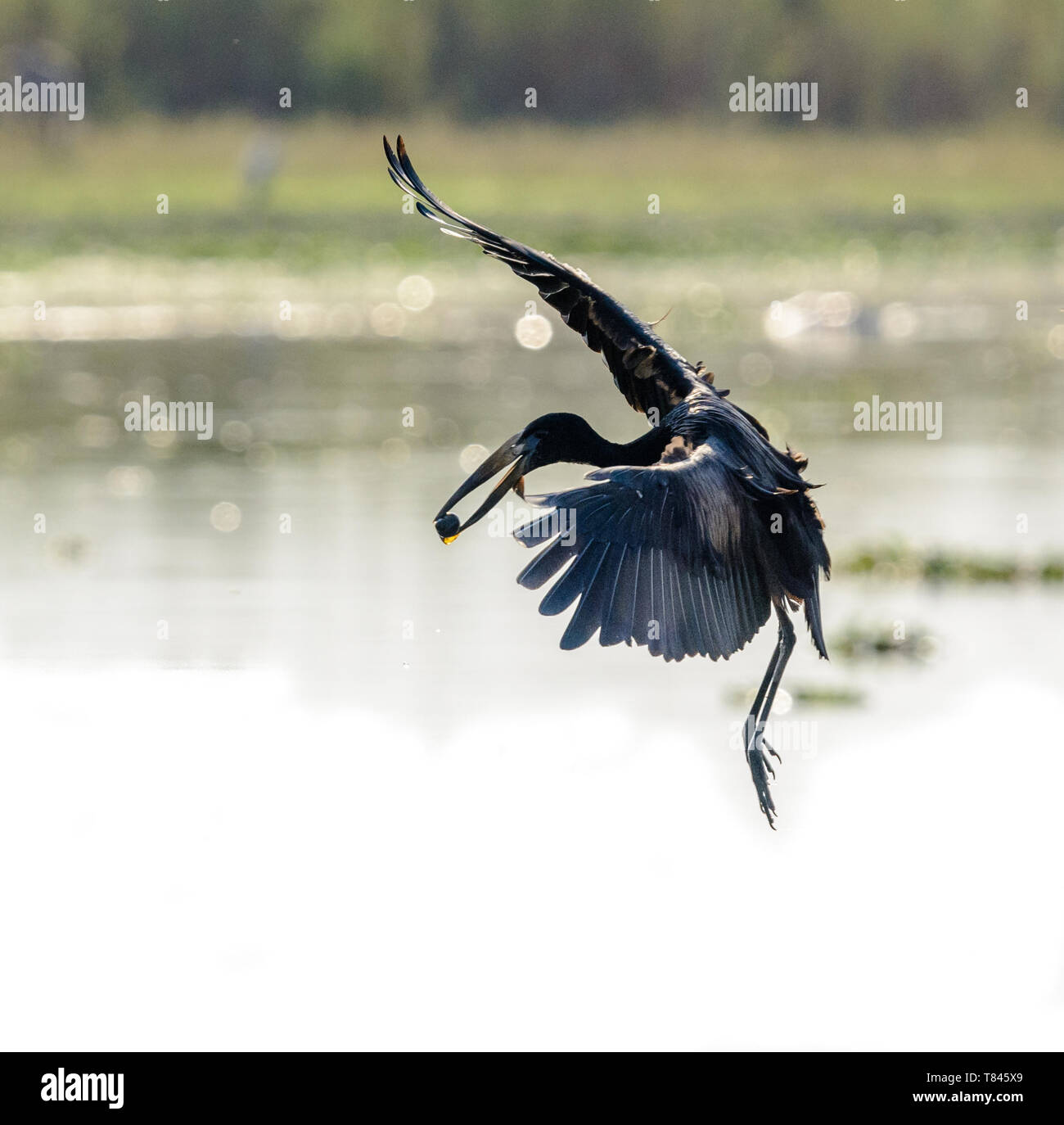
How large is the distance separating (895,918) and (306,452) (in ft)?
31.6

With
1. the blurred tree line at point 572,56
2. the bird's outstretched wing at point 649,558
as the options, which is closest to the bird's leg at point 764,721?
the bird's outstretched wing at point 649,558

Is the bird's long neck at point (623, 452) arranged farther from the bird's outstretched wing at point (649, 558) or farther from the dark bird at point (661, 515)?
the bird's outstretched wing at point (649, 558)

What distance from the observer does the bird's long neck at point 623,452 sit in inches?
295

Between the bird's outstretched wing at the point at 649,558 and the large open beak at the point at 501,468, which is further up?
the large open beak at the point at 501,468

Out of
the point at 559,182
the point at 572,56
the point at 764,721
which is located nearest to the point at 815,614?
the point at 764,721

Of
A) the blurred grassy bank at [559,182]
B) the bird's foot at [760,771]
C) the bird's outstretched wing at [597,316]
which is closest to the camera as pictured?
the bird's foot at [760,771]

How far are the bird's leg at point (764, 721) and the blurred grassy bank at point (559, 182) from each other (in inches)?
1086

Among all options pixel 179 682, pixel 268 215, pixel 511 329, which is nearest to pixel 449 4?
pixel 268 215

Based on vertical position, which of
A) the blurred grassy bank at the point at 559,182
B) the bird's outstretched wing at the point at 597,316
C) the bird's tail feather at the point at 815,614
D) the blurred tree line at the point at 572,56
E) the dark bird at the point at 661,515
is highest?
the blurred tree line at the point at 572,56

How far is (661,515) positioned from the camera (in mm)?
6289

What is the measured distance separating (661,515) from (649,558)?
14 centimetres

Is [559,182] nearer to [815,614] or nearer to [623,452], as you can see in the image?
[623,452]

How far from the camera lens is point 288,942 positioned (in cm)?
664

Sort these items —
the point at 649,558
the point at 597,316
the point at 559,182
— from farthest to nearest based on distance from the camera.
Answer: the point at 559,182 < the point at 597,316 < the point at 649,558
